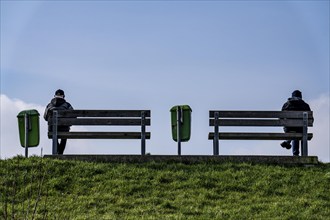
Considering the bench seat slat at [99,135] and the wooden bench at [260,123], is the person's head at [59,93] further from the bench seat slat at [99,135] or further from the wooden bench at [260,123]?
the wooden bench at [260,123]

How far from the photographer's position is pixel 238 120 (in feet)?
60.8

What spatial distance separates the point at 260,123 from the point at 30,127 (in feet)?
19.3

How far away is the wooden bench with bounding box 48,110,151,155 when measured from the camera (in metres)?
18.5

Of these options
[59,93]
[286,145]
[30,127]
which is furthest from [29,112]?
[286,145]

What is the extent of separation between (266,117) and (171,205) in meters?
5.82

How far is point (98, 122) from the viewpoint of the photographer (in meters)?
18.7

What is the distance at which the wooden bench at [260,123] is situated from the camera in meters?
18.4

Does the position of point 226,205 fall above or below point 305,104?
below

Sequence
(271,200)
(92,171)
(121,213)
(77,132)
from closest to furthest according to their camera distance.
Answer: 1. (121,213)
2. (271,200)
3. (92,171)
4. (77,132)

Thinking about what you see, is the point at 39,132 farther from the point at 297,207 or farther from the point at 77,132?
the point at 297,207

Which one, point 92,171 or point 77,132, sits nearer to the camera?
point 92,171

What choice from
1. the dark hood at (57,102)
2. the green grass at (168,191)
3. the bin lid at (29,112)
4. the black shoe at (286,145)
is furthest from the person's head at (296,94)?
the bin lid at (29,112)

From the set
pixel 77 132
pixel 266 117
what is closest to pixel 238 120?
pixel 266 117

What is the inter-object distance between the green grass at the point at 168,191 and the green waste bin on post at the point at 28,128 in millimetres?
1895
